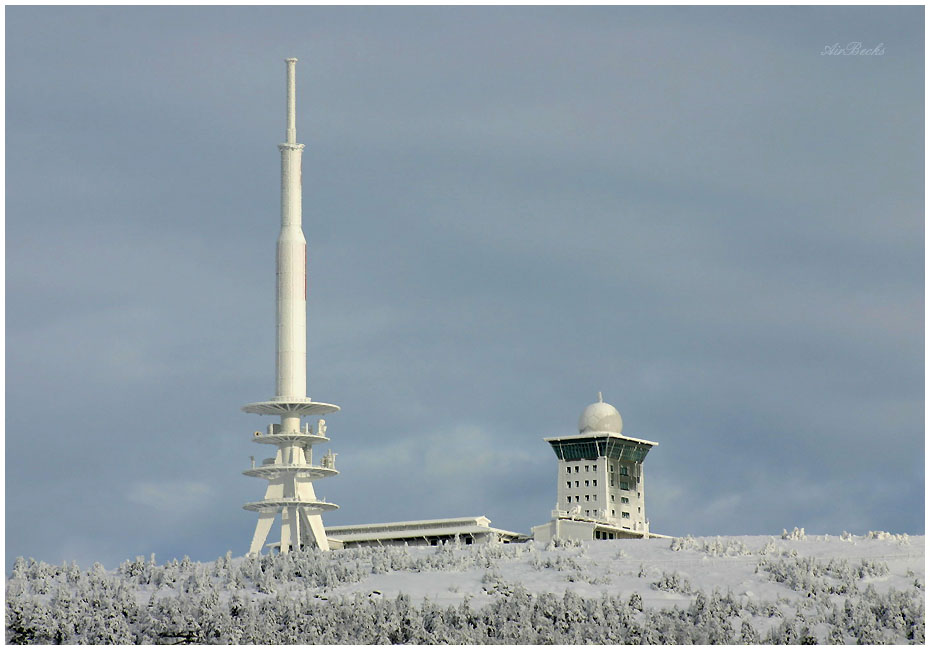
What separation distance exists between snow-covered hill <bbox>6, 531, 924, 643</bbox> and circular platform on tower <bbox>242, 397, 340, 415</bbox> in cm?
2399

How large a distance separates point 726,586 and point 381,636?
2251cm

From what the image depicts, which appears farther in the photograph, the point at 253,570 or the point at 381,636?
the point at 253,570

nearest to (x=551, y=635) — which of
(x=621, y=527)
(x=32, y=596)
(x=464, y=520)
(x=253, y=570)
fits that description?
(x=253, y=570)

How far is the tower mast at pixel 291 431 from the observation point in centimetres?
15125

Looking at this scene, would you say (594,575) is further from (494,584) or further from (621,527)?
(621,527)

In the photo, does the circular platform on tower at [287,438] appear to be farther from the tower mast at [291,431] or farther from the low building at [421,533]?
the low building at [421,533]

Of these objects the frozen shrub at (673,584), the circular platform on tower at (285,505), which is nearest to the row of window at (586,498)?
the circular platform on tower at (285,505)

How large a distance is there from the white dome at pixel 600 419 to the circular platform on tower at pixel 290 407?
1056 inches

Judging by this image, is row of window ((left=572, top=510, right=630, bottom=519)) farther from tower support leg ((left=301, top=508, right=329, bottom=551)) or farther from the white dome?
tower support leg ((left=301, top=508, right=329, bottom=551))

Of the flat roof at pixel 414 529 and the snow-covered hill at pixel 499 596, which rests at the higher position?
the flat roof at pixel 414 529

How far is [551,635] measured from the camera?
105938mm

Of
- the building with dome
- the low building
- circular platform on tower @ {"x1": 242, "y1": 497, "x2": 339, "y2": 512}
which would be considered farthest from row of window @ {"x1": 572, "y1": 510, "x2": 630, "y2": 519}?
circular platform on tower @ {"x1": 242, "y1": 497, "x2": 339, "y2": 512}

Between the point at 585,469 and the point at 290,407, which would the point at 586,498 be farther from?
the point at 290,407

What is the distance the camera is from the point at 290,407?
497 feet
